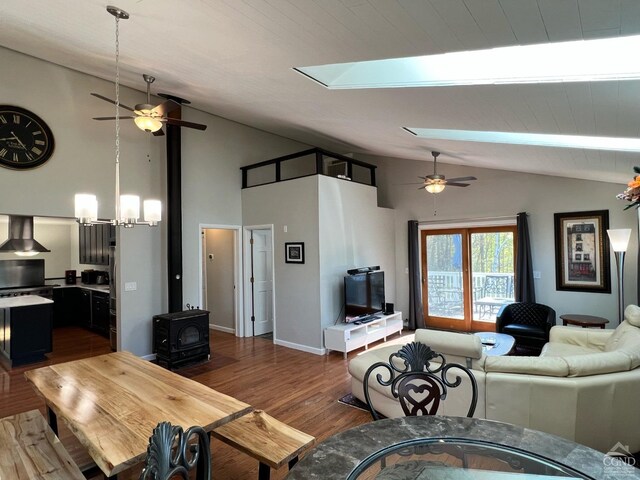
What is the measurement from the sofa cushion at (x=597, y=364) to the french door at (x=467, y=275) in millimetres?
3641

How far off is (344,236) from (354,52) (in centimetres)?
372

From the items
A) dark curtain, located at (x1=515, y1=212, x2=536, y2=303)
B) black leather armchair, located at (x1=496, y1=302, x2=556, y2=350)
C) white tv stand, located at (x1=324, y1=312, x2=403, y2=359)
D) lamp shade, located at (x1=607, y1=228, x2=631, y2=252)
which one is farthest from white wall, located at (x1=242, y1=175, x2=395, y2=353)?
lamp shade, located at (x1=607, y1=228, x2=631, y2=252)

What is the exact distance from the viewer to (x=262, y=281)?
648cm

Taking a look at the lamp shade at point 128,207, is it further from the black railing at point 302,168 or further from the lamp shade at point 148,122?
the black railing at point 302,168

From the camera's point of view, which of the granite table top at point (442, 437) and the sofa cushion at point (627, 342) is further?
the sofa cushion at point (627, 342)

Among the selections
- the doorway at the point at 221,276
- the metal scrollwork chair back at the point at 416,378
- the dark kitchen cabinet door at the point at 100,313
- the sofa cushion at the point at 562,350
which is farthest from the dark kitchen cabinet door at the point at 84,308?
the sofa cushion at the point at 562,350

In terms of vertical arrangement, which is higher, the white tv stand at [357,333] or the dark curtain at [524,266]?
the dark curtain at [524,266]

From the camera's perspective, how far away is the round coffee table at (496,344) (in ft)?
12.8

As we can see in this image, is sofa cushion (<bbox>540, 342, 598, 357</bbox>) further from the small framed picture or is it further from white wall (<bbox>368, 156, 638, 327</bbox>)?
the small framed picture

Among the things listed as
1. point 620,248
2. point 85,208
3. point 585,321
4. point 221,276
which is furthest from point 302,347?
point 620,248

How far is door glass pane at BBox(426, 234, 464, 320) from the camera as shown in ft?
21.6

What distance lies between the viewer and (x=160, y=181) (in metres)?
5.12

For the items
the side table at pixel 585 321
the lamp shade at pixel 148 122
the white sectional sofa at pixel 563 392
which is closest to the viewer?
the white sectional sofa at pixel 563 392

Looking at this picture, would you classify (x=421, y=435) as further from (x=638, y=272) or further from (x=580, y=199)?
(x=580, y=199)
